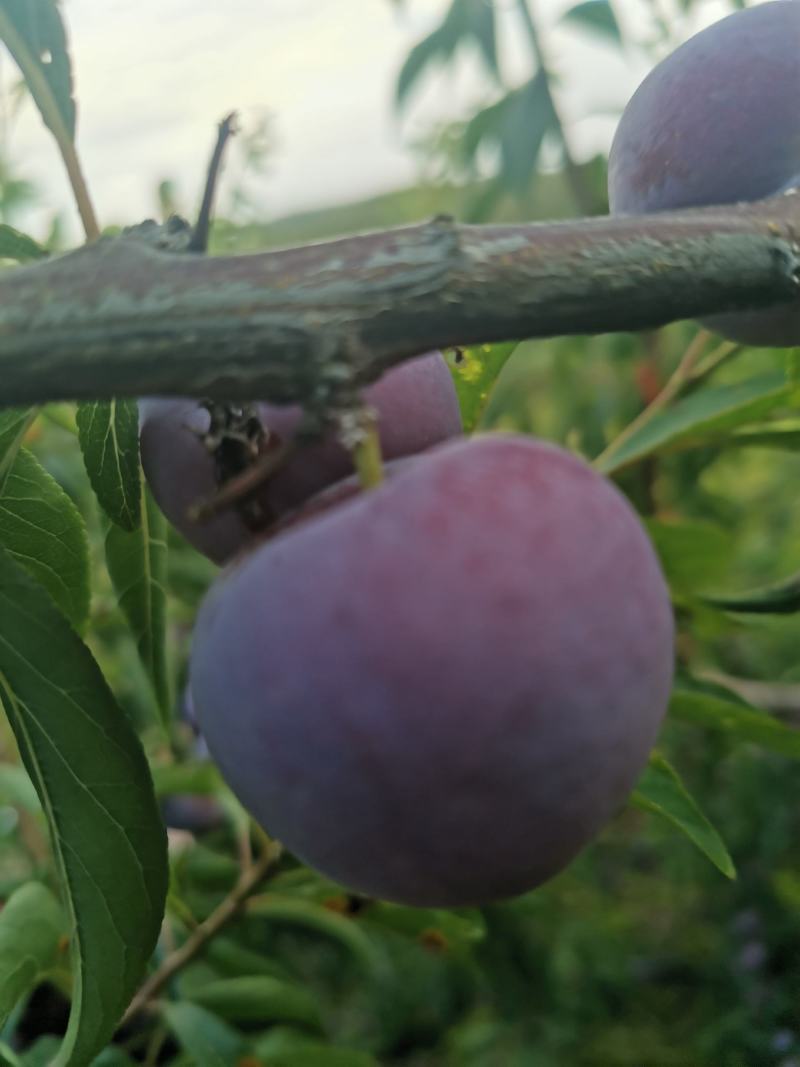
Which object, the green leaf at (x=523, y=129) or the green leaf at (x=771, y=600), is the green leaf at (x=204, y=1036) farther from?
the green leaf at (x=523, y=129)

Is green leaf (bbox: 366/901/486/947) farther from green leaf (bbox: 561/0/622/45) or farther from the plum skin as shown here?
green leaf (bbox: 561/0/622/45)

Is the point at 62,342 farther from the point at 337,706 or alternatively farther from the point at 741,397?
the point at 741,397

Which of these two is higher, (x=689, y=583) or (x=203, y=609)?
(x=203, y=609)

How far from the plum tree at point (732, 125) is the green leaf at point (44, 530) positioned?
15.8 inches

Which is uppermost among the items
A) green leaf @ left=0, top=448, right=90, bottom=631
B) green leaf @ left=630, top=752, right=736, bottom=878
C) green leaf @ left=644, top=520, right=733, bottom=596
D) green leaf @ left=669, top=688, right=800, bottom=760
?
green leaf @ left=0, top=448, right=90, bottom=631

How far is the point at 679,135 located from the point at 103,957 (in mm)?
569

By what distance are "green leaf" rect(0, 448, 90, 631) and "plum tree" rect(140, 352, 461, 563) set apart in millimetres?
88

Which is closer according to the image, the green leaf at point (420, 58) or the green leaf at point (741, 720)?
the green leaf at point (741, 720)

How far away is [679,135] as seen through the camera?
2.04ft

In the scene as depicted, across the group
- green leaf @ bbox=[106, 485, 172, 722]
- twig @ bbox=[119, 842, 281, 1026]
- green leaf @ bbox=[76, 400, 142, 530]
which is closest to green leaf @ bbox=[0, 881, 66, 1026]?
twig @ bbox=[119, 842, 281, 1026]

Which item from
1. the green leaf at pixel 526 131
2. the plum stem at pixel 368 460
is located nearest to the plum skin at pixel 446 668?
the plum stem at pixel 368 460

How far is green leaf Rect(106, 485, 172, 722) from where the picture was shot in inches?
27.4

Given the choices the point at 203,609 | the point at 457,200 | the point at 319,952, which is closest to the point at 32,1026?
the point at 203,609

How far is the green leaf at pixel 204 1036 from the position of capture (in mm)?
892
